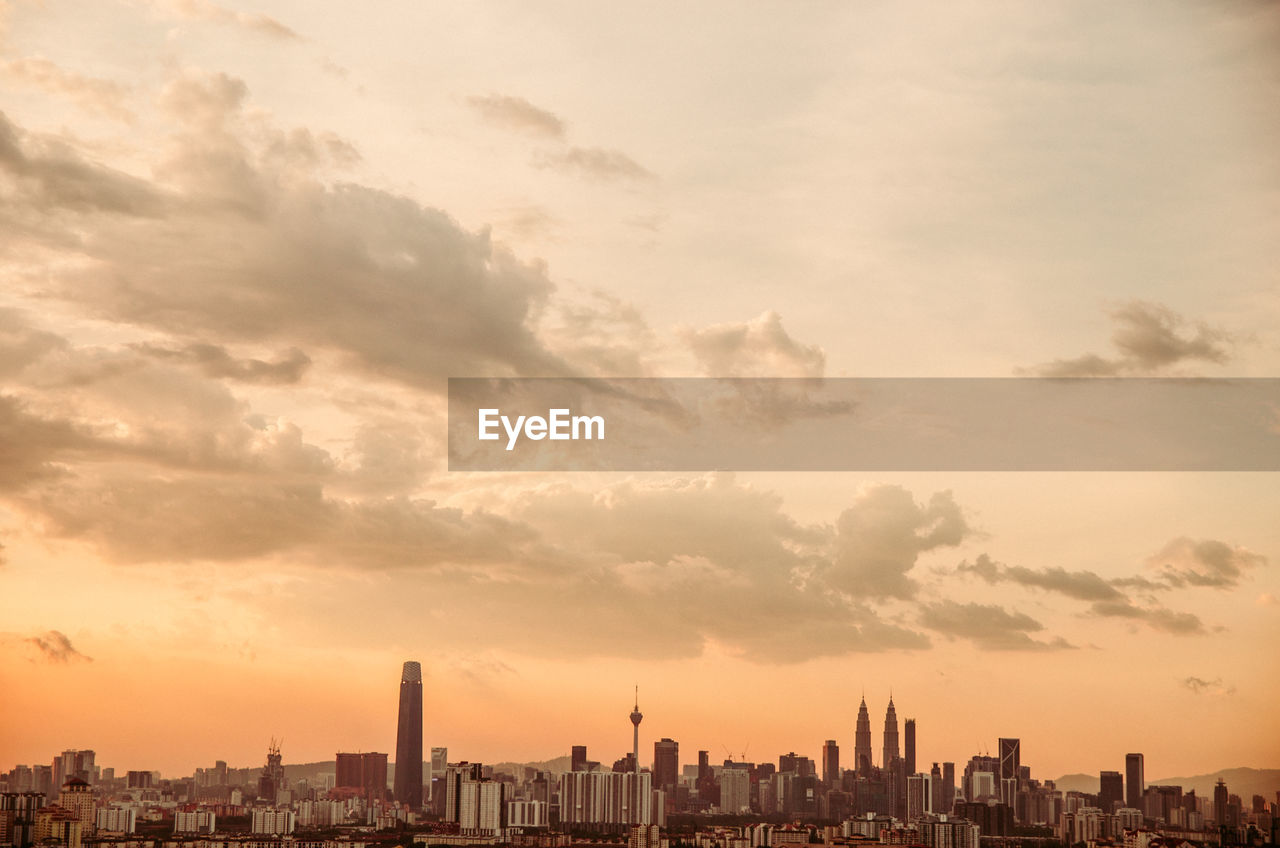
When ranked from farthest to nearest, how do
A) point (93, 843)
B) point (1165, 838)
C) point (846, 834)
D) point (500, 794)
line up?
1. point (500, 794)
2. point (846, 834)
3. point (93, 843)
4. point (1165, 838)

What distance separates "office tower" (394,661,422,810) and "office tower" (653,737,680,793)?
522 centimetres

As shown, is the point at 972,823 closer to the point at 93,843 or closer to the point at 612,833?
the point at 612,833

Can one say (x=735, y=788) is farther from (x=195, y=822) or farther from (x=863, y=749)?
(x=195, y=822)

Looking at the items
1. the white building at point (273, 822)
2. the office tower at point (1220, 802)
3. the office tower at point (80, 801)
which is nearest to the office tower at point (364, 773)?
the white building at point (273, 822)

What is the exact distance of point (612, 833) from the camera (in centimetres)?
2638

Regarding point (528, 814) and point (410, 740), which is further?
point (410, 740)

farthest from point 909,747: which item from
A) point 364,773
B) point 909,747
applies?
point 364,773

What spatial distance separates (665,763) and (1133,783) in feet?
31.7

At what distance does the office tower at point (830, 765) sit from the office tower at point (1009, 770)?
13.1 feet

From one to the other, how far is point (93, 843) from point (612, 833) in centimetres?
920

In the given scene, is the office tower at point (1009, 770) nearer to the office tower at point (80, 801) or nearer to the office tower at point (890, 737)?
the office tower at point (890, 737)

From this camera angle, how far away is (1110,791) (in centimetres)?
2470

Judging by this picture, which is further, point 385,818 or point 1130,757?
point 385,818

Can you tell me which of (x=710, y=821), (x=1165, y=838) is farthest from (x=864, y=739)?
(x=1165, y=838)
